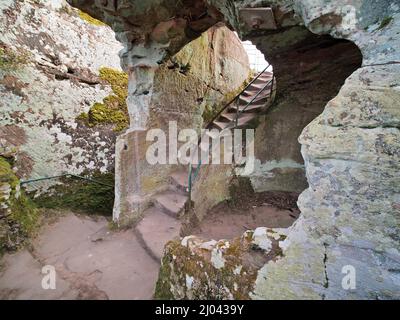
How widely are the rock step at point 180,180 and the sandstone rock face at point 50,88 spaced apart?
64.6 inches

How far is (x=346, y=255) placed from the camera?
1.47 metres

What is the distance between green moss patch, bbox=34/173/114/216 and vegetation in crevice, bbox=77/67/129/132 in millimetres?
1294

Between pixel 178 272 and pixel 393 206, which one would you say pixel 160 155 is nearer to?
pixel 178 272

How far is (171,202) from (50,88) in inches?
140

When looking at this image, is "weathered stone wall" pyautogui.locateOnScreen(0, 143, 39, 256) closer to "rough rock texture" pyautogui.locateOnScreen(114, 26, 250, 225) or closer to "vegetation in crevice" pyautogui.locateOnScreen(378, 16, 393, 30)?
"rough rock texture" pyautogui.locateOnScreen(114, 26, 250, 225)

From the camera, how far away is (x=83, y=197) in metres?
4.95

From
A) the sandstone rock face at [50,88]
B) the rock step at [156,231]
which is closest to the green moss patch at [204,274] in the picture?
the rock step at [156,231]

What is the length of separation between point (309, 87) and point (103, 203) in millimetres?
5038

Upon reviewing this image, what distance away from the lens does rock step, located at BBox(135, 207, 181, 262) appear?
139 inches
